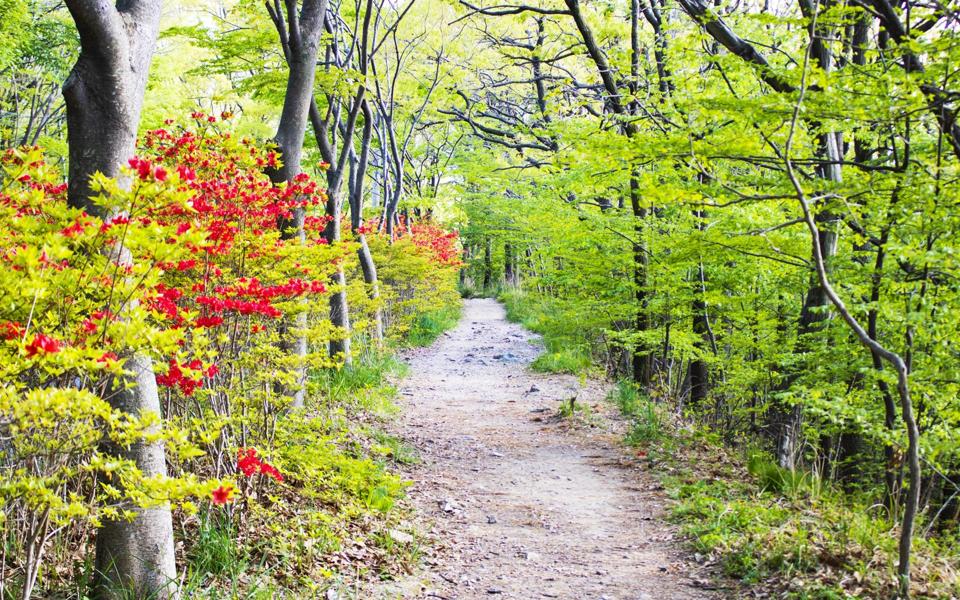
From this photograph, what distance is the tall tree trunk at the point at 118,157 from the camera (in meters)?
2.62

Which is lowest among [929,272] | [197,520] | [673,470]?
[673,470]

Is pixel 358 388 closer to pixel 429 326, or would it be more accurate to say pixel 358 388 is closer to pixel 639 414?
pixel 639 414

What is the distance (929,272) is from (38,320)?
4608 millimetres

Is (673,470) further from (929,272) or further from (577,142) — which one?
(577,142)

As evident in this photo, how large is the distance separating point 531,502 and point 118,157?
3937mm

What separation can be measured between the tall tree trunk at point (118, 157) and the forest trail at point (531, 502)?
1.26 meters

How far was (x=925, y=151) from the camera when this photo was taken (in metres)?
3.86

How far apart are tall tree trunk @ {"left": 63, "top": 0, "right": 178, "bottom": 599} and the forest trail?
1.26m

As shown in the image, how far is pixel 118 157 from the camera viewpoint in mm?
2682

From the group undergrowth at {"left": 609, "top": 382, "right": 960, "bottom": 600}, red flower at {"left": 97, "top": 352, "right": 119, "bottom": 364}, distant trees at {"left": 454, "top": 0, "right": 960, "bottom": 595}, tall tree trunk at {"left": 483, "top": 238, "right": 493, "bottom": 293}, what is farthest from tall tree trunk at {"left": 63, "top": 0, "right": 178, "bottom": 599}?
tall tree trunk at {"left": 483, "top": 238, "right": 493, "bottom": 293}

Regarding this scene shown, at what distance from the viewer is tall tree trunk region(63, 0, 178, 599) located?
2.62m

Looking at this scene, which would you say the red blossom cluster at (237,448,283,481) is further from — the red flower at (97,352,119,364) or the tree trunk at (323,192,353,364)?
the tree trunk at (323,192,353,364)

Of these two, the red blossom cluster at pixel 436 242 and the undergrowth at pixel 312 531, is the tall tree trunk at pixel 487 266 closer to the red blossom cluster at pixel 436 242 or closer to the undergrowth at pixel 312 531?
the red blossom cluster at pixel 436 242

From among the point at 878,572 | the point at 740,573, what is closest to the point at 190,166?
the point at 740,573
